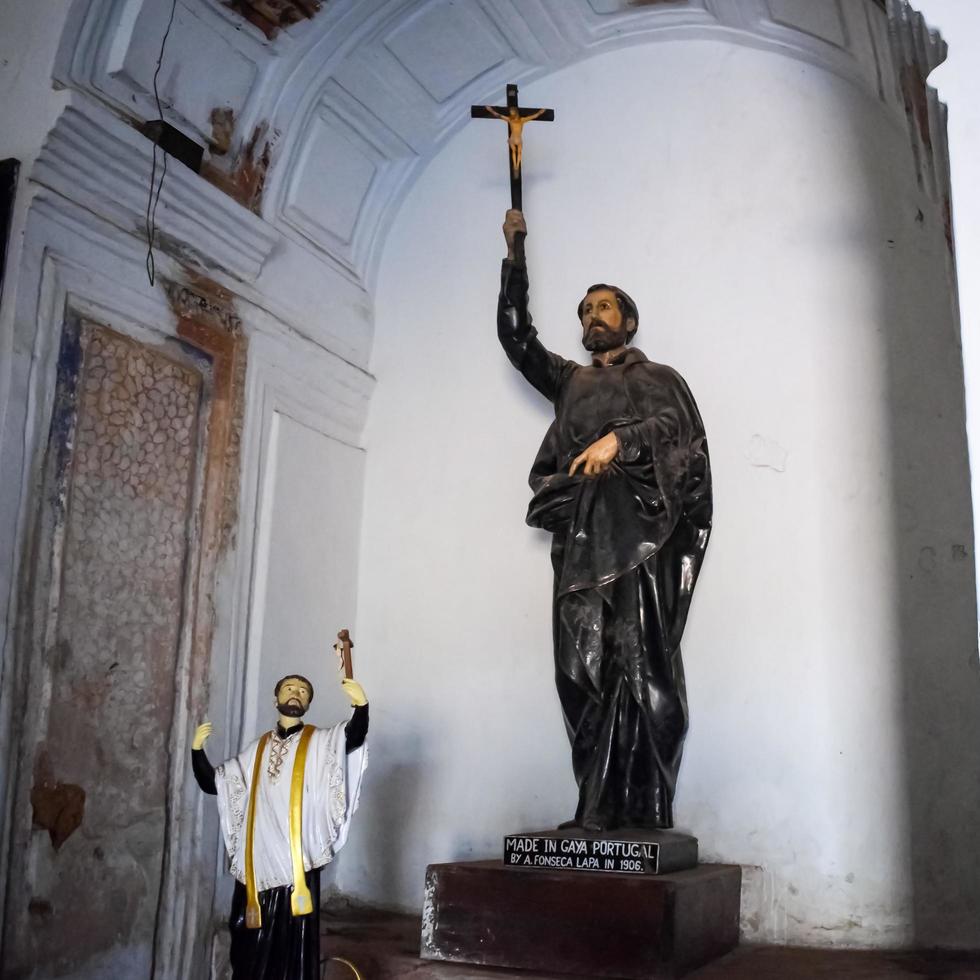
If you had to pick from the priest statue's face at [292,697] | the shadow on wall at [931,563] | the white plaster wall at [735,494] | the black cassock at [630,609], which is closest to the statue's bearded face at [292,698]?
the priest statue's face at [292,697]

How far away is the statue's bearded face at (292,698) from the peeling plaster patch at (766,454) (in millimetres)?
2040

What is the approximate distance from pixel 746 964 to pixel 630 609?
1.16 metres

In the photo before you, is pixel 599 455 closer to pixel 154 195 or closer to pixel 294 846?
pixel 294 846

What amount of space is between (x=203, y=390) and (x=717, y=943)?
2663 mm

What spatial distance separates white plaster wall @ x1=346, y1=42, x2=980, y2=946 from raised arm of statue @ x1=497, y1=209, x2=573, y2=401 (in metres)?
0.55

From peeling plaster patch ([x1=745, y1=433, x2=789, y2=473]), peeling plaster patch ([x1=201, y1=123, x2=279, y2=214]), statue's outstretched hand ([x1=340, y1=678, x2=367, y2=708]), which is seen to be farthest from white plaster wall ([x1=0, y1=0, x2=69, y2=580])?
peeling plaster patch ([x1=745, y1=433, x2=789, y2=473])

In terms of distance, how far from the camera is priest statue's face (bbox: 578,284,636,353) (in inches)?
179

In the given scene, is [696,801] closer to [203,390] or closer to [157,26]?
[203,390]

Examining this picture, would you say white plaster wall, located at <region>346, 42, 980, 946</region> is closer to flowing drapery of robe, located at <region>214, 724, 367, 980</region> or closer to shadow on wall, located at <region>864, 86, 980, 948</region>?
shadow on wall, located at <region>864, 86, 980, 948</region>

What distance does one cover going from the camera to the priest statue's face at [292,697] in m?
3.76

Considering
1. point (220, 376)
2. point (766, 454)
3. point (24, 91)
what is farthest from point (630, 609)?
point (24, 91)

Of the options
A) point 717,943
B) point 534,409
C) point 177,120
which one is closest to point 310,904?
point 717,943

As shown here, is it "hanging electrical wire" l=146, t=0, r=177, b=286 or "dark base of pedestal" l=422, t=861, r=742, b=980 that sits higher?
"hanging electrical wire" l=146, t=0, r=177, b=286

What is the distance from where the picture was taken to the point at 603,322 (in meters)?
4.55
